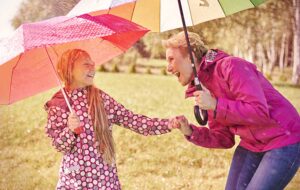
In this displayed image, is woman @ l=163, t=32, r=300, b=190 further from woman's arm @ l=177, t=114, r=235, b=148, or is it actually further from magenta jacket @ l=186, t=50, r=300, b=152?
woman's arm @ l=177, t=114, r=235, b=148

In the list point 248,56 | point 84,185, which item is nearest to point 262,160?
point 84,185

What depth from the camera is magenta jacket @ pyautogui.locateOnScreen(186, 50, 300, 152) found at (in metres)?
3.07

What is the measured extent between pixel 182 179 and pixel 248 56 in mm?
24143

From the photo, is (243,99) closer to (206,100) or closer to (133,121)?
(206,100)

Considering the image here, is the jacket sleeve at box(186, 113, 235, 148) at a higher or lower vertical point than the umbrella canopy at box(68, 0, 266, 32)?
lower

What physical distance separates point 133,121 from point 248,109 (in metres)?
0.99

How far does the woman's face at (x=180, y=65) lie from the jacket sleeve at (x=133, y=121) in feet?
1.50

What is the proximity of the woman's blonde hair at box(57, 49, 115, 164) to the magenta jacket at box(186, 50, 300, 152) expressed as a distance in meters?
0.61

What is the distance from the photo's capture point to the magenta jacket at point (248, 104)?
3066 mm

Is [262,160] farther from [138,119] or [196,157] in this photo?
[196,157]

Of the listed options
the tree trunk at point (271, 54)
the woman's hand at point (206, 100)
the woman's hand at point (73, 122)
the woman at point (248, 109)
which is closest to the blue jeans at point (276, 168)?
the woman at point (248, 109)

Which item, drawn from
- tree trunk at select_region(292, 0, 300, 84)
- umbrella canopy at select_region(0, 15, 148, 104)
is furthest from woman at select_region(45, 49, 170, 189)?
tree trunk at select_region(292, 0, 300, 84)

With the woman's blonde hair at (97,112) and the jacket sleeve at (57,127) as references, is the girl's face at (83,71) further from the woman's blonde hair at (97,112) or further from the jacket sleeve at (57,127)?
the jacket sleeve at (57,127)

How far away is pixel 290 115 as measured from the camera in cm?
326
